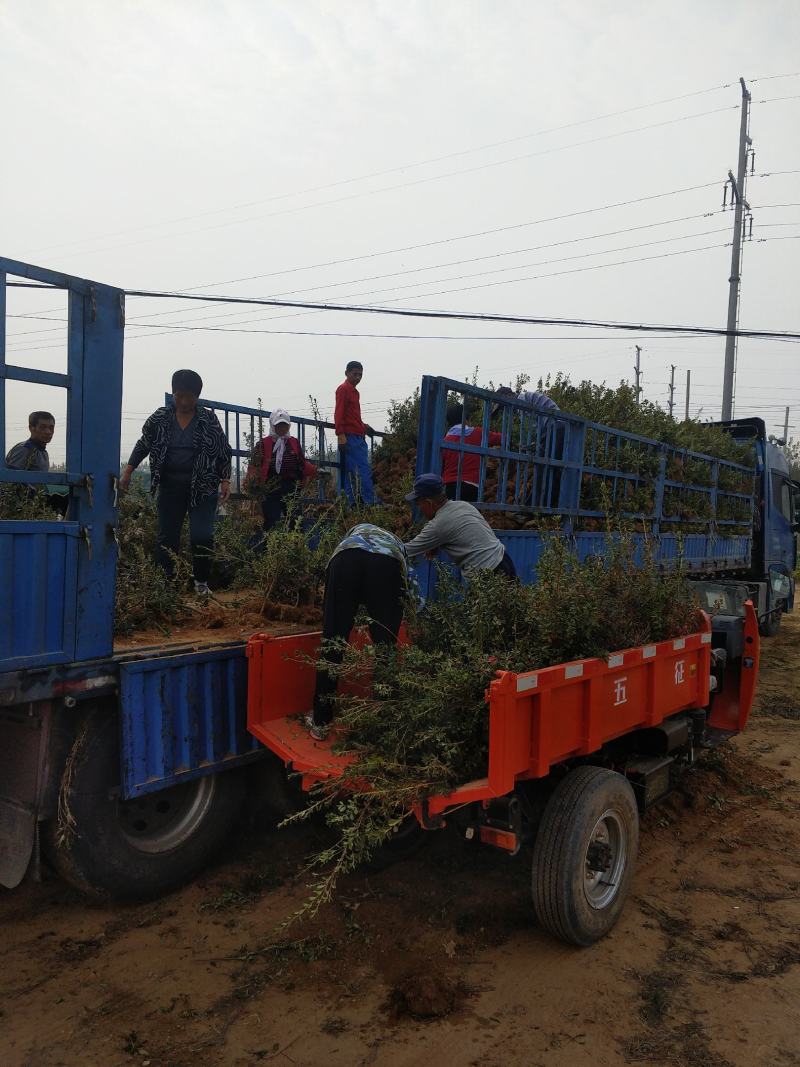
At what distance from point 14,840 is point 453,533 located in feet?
8.57

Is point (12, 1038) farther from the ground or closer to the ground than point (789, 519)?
closer to the ground

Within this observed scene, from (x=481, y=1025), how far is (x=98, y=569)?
2329mm

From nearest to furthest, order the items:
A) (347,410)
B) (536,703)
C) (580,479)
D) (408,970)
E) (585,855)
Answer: (536,703) → (408,970) → (585,855) → (580,479) → (347,410)

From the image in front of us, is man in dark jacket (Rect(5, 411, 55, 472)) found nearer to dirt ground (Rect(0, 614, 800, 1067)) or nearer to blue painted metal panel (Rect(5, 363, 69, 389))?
blue painted metal panel (Rect(5, 363, 69, 389))

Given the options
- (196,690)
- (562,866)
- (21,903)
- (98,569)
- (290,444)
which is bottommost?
(21,903)

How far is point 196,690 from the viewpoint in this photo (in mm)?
3684

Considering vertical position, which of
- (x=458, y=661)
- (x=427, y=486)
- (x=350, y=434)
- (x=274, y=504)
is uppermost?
(x=350, y=434)

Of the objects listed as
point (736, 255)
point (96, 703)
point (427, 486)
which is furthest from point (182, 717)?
point (736, 255)

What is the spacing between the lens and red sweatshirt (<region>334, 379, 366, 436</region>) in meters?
7.20

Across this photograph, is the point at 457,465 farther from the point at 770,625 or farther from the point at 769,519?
the point at 770,625

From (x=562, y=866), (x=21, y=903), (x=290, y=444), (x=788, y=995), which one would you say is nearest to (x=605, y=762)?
(x=562, y=866)

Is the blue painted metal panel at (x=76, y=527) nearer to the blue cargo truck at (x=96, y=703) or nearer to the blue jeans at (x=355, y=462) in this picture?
the blue cargo truck at (x=96, y=703)

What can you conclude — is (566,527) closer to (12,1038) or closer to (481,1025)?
(481,1025)

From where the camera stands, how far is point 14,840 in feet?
10.9
